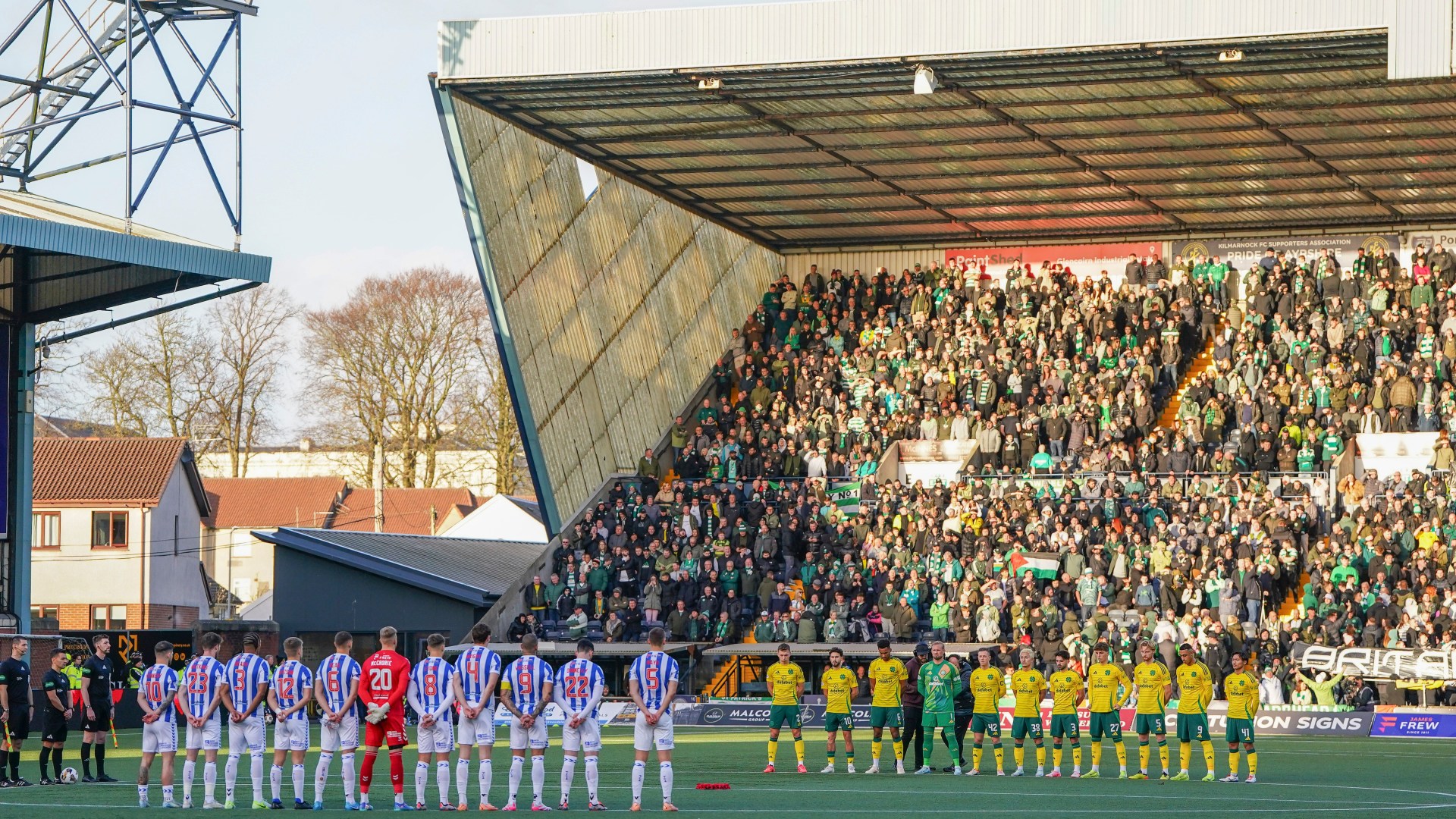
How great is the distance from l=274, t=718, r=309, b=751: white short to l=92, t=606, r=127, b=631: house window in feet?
153

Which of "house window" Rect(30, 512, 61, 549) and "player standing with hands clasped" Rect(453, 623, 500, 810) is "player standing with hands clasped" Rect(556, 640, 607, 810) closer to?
"player standing with hands clasped" Rect(453, 623, 500, 810)

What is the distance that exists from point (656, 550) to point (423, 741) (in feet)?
72.0

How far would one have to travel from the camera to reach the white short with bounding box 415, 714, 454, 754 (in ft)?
56.0

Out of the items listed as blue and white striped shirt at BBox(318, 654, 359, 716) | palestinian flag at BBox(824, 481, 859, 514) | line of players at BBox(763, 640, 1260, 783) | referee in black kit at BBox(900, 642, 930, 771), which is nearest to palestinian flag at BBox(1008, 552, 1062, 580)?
palestinian flag at BBox(824, 481, 859, 514)

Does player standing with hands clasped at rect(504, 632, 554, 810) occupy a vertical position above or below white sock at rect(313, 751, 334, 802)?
above

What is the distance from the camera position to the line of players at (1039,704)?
2130 cm

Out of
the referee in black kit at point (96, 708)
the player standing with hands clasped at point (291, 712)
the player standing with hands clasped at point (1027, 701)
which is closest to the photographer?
the player standing with hands clasped at point (291, 712)

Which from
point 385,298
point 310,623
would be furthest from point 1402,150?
point 385,298

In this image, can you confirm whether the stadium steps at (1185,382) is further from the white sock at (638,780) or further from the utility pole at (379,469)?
the utility pole at (379,469)

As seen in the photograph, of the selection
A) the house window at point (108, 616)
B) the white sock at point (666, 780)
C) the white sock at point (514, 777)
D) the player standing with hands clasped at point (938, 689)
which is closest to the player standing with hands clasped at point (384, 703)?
the white sock at point (514, 777)

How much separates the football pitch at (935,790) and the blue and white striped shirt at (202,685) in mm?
968

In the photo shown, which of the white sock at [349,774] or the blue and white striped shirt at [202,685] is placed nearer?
the white sock at [349,774]

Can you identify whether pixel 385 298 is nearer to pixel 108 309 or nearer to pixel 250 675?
pixel 108 309

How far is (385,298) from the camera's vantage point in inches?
2645
